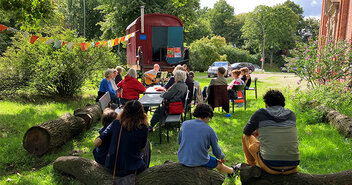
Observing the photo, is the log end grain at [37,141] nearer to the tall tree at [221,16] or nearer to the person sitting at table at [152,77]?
the person sitting at table at [152,77]

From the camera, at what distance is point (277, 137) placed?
346 centimetres

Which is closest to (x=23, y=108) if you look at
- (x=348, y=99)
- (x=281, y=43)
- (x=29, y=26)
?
(x=29, y=26)

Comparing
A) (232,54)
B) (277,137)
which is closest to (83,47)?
(277,137)

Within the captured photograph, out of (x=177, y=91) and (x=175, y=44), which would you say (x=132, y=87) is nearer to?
(x=177, y=91)

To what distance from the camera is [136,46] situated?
624 inches

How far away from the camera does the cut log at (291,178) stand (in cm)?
354

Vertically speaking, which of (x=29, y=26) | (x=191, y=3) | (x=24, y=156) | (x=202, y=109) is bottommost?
(x=24, y=156)

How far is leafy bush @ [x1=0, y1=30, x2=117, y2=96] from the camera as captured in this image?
1003 centimetres

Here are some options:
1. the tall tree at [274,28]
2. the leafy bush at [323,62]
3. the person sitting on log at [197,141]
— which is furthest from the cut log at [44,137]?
the tall tree at [274,28]

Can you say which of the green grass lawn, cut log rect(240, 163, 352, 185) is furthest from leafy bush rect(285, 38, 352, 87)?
cut log rect(240, 163, 352, 185)

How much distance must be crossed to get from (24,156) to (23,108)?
481cm

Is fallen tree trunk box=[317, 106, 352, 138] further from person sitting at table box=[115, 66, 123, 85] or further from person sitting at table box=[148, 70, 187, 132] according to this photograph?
person sitting at table box=[115, 66, 123, 85]

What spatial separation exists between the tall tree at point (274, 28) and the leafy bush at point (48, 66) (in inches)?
1983

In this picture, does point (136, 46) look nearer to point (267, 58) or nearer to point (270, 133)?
point (270, 133)
